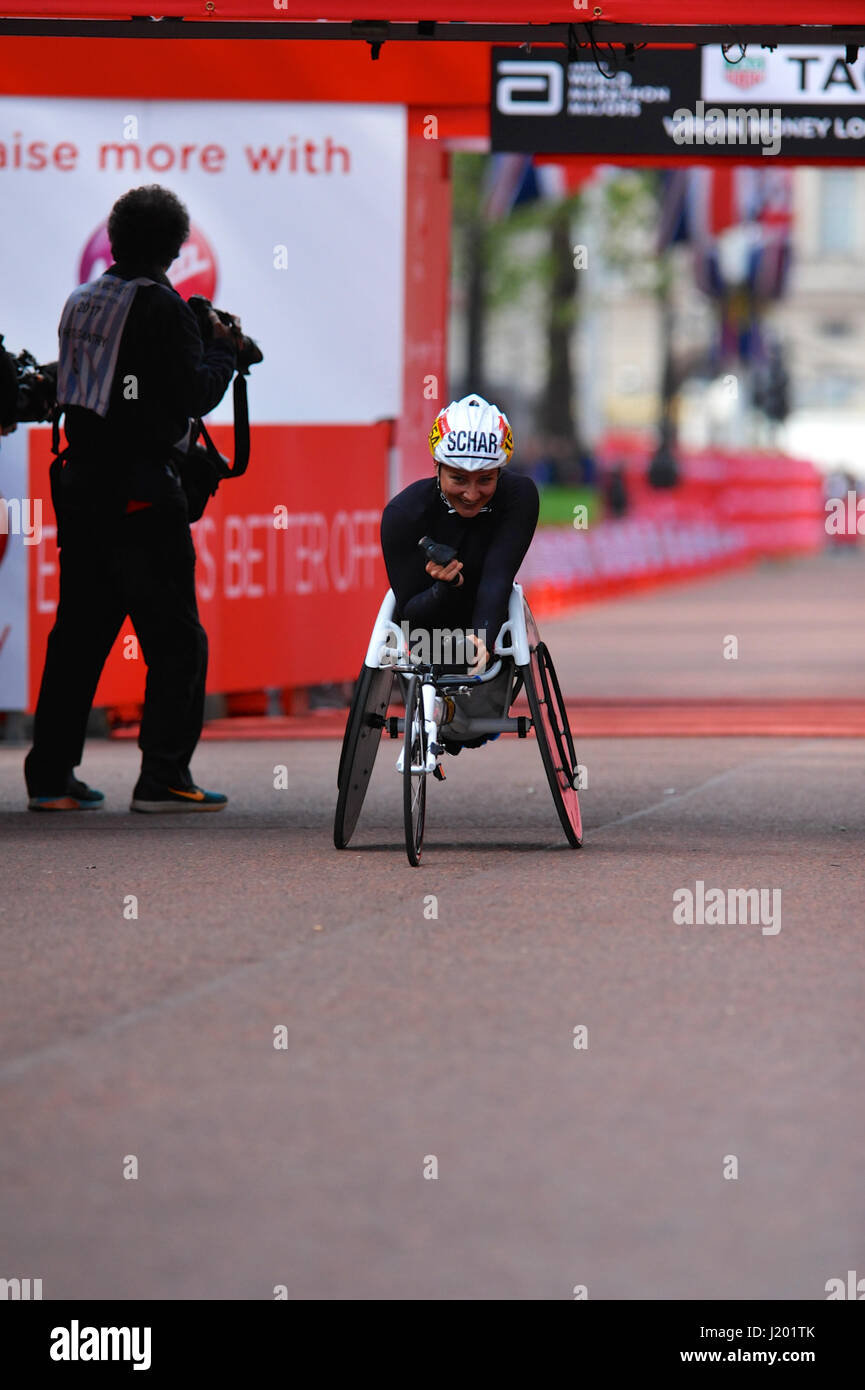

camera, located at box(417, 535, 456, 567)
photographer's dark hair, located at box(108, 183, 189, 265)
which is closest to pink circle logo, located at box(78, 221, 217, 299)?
photographer's dark hair, located at box(108, 183, 189, 265)

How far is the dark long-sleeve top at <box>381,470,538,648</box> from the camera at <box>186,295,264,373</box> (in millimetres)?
1444

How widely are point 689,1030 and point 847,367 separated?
97.0 metres

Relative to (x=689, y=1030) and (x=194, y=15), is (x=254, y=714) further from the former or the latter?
(x=689, y=1030)

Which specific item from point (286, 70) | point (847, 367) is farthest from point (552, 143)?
point (847, 367)

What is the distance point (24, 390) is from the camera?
986cm

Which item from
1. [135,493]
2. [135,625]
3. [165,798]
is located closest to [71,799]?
[165,798]

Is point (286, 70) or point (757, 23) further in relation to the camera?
point (286, 70)

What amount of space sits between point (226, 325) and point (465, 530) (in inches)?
65.7

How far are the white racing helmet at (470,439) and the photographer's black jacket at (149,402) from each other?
1.28 m

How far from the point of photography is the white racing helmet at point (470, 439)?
8.46 meters

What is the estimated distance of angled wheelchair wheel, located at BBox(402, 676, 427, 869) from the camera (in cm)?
799

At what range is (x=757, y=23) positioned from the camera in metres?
9.48

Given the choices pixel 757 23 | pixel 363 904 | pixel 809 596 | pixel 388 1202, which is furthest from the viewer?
pixel 809 596
